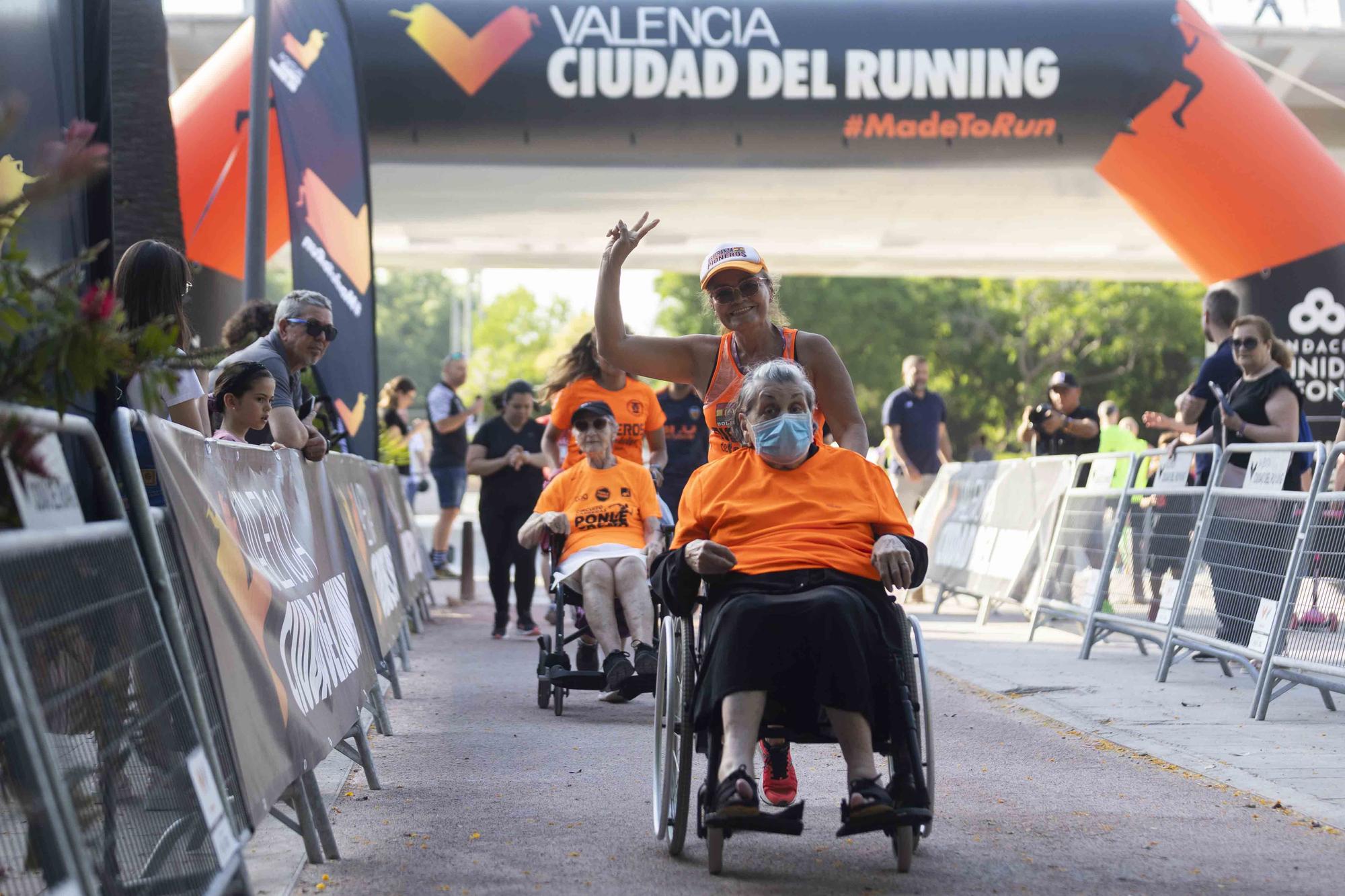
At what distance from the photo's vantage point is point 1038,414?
1405 cm

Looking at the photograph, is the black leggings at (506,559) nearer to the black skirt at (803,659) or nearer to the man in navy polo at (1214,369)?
the man in navy polo at (1214,369)

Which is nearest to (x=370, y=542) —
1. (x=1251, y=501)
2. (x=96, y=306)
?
(x=1251, y=501)

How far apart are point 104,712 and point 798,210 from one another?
14.9m

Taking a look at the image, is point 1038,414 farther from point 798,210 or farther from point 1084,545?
point 798,210

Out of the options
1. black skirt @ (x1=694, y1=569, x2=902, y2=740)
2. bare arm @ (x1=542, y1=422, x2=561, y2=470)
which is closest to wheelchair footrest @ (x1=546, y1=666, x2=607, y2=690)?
bare arm @ (x1=542, y1=422, x2=561, y2=470)

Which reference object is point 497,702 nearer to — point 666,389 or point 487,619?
point 666,389

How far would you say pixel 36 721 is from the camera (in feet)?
8.61

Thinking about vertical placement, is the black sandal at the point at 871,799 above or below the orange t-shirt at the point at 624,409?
below

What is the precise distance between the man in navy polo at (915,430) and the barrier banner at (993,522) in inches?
10.9

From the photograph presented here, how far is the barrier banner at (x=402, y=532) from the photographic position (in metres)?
10.8

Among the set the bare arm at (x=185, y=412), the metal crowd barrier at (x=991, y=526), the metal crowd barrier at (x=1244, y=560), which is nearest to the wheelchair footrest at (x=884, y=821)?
the bare arm at (x=185, y=412)

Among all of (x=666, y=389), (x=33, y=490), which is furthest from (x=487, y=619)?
(x=33, y=490)

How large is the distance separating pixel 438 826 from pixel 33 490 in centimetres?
237

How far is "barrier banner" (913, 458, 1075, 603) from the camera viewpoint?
1208 centimetres
